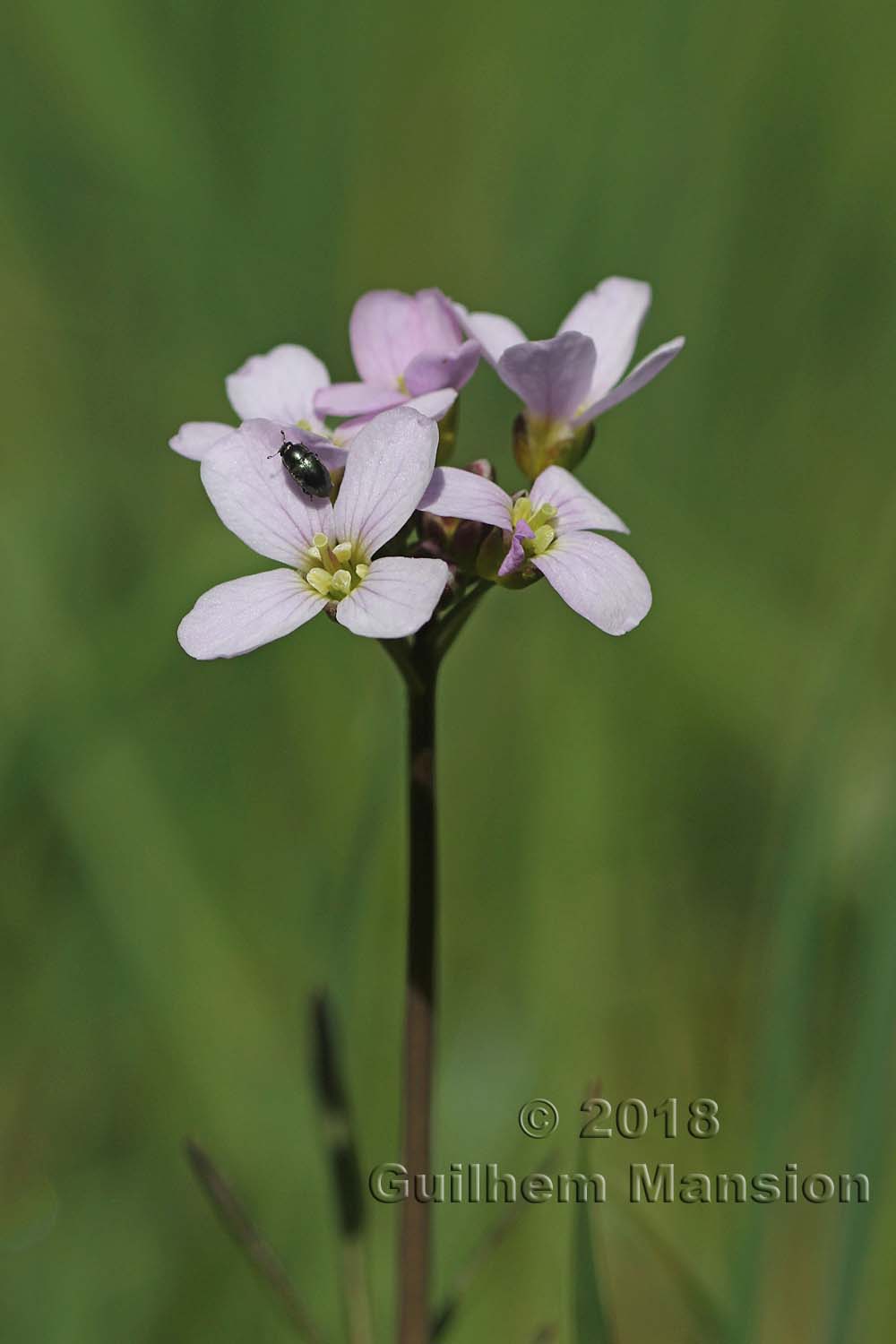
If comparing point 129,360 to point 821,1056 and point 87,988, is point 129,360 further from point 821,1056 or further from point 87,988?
point 821,1056

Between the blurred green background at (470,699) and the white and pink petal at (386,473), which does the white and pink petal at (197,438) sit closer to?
the white and pink petal at (386,473)

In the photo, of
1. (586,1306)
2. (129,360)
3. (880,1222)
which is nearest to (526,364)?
(586,1306)

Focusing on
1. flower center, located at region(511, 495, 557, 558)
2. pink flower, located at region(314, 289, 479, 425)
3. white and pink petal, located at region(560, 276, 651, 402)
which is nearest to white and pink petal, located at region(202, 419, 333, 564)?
pink flower, located at region(314, 289, 479, 425)

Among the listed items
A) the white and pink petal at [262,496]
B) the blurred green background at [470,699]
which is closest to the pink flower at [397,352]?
the white and pink petal at [262,496]

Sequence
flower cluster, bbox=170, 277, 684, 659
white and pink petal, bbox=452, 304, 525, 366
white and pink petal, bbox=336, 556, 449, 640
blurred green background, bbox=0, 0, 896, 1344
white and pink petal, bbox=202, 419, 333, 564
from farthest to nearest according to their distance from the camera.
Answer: blurred green background, bbox=0, 0, 896, 1344 → white and pink petal, bbox=452, 304, 525, 366 → white and pink petal, bbox=202, 419, 333, 564 → flower cluster, bbox=170, 277, 684, 659 → white and pink petal, bbox=336, 556, 449, 640

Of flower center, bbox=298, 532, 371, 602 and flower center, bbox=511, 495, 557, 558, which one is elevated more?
flower center, bbox=511, 495, 557, 558

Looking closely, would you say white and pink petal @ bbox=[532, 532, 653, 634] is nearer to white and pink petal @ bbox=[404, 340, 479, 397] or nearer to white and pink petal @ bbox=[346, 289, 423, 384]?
white and pink petal @ bbox=[404, 340, 479, 397]

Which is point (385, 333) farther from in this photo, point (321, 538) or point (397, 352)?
point (321, 538)
